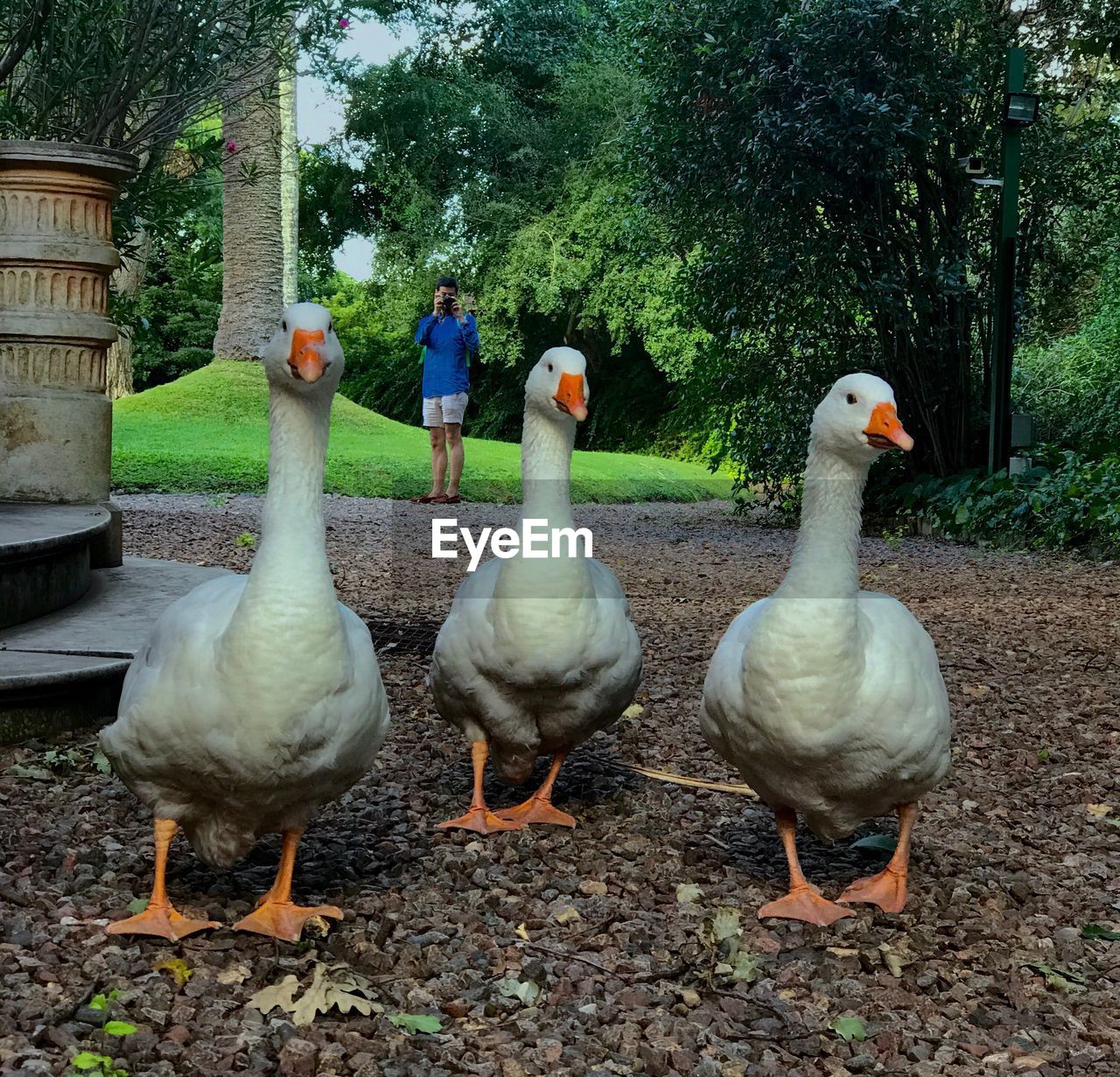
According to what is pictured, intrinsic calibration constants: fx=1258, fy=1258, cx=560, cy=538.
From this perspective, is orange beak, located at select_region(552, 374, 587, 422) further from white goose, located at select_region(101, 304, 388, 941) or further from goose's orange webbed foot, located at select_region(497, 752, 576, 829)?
goose's orange webbed foot, located at select_region(497, 752, 576, 829)

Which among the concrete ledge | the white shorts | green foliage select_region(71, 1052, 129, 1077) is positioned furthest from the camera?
the white shorts

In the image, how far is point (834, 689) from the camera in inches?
119

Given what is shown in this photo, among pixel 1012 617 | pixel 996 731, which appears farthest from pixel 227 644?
pixel 1012 617

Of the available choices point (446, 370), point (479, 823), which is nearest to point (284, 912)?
point (479, 823)

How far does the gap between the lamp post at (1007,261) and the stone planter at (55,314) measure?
759 centimetres

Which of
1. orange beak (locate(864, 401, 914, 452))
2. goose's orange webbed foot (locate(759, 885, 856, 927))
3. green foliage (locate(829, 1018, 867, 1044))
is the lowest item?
green foliage (locate(829, 1018, 867, 1044))

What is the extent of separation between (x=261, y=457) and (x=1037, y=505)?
26.8 feet

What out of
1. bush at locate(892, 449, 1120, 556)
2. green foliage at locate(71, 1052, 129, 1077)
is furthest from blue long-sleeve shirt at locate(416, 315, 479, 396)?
green foliage at locate(71, 1052, 129, 1077)

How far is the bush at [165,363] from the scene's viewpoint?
26.9 m

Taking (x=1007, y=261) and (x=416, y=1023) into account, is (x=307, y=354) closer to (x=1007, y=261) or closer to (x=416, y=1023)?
(x=416, y=1023)

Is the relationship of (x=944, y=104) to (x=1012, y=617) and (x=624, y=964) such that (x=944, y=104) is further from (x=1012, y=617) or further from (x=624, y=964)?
(x=624, y=964)

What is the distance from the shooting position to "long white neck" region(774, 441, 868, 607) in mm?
3127

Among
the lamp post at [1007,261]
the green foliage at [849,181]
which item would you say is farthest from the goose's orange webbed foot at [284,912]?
the lamp post at [1007,261]

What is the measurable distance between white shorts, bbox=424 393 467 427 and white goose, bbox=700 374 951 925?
8.01 m
